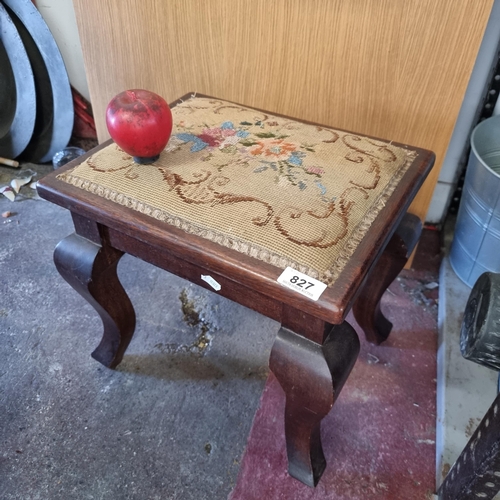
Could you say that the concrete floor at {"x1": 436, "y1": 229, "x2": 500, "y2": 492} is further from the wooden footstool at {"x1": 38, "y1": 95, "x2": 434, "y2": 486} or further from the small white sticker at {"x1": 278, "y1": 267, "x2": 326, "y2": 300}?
the small white sticker at {"x1": 278, "y1": 267, "x2": 326, "y2": 300}

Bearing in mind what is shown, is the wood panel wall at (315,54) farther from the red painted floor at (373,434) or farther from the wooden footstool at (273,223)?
the red painted floor at (373,434)

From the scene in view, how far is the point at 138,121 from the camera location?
0.71m

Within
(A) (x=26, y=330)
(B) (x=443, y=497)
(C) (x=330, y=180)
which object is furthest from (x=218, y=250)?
(A) (x=26, y=330)

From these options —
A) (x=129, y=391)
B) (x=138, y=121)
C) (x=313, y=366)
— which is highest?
(x=138, y=121)

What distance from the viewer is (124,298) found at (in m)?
0.99

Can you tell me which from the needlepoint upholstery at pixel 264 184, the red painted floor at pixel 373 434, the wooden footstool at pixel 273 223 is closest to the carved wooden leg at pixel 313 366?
the wooden footstool at pixel 273 223

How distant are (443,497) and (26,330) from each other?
1010 mm

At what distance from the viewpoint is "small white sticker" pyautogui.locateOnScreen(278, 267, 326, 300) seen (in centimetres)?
60

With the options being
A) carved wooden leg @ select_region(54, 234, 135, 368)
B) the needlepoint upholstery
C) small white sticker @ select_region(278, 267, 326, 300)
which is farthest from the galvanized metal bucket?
carved wooden leg @ select_region(54, 234, 135, 368)

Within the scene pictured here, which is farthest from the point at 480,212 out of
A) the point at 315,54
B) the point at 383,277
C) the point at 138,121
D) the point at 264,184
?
the point at 138,121

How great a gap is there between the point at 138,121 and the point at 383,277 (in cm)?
60

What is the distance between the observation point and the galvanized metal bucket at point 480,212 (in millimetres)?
1094

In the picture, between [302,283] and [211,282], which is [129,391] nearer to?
[211,282]

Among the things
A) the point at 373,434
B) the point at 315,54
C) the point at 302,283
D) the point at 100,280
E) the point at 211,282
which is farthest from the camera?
the point at 315,54
